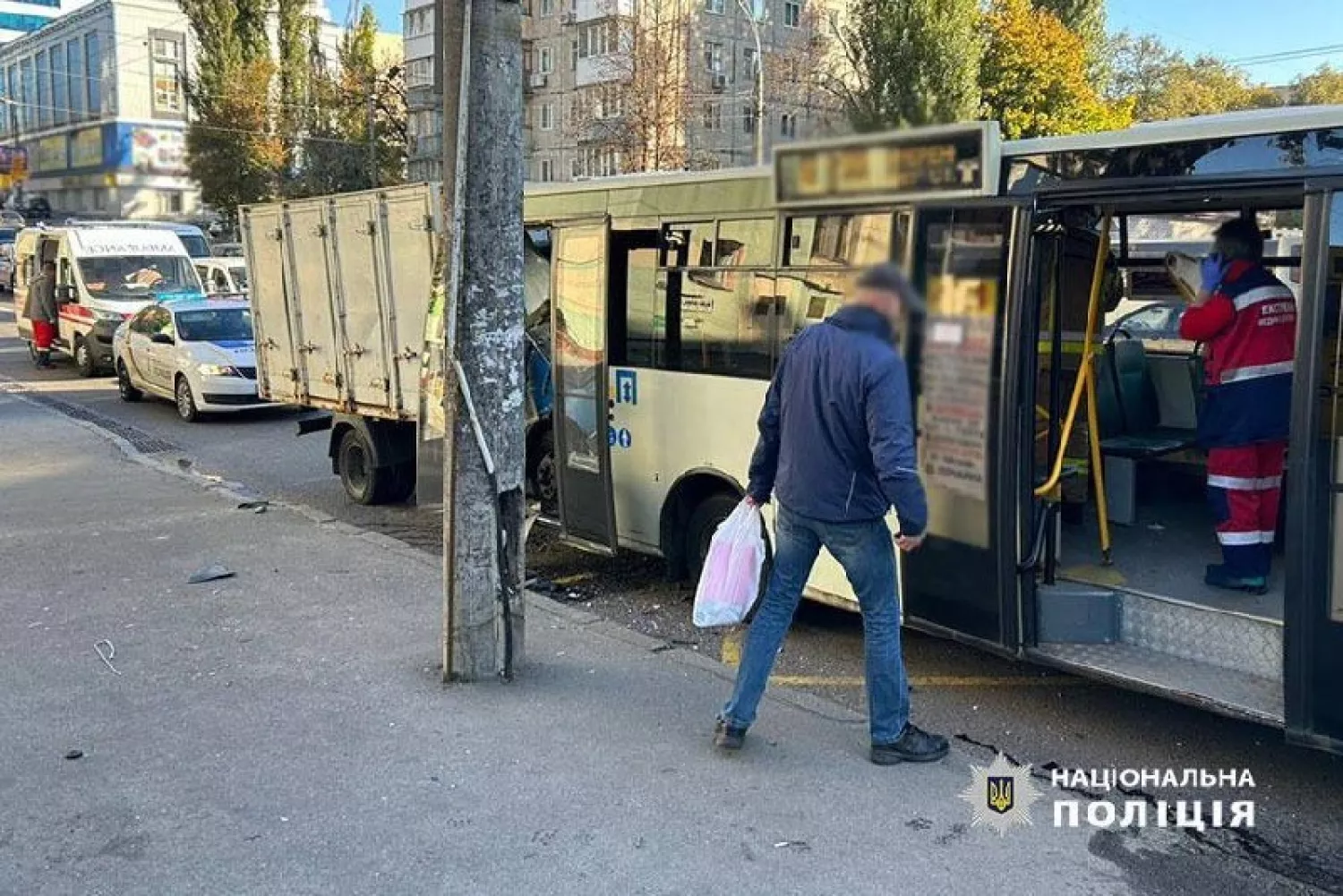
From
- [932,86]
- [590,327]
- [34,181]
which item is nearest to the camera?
[932,86]

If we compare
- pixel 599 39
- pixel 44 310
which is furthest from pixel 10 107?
pixel 44 310

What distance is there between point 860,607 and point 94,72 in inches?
2795

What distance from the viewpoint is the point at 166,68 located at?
207ft

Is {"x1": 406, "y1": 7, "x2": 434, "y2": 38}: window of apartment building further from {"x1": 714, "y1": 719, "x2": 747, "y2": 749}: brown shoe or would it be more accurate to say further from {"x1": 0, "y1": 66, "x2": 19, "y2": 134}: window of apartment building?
{"x1": 0, "y1": 66, "x2": 19, "y2": 134}: window of apartment building

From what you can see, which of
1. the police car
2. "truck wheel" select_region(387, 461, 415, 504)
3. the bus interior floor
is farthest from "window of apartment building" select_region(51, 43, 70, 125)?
the bus interior floor

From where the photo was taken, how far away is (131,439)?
46.4 feet

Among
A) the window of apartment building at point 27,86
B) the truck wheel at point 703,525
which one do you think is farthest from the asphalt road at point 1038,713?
the window of apartment building at point 27,86

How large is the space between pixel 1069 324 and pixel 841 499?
78.6 inches

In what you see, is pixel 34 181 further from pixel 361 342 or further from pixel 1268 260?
pixel 1268 260

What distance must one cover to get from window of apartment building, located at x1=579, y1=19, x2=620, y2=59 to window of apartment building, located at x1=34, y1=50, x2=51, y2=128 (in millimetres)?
47832

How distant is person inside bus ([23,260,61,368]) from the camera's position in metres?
22.3

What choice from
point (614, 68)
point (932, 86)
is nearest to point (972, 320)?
point (932, 86)

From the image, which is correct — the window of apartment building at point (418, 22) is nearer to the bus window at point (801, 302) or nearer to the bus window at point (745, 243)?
the bus window at point (745, 243)

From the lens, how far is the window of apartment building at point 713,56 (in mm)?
7004
